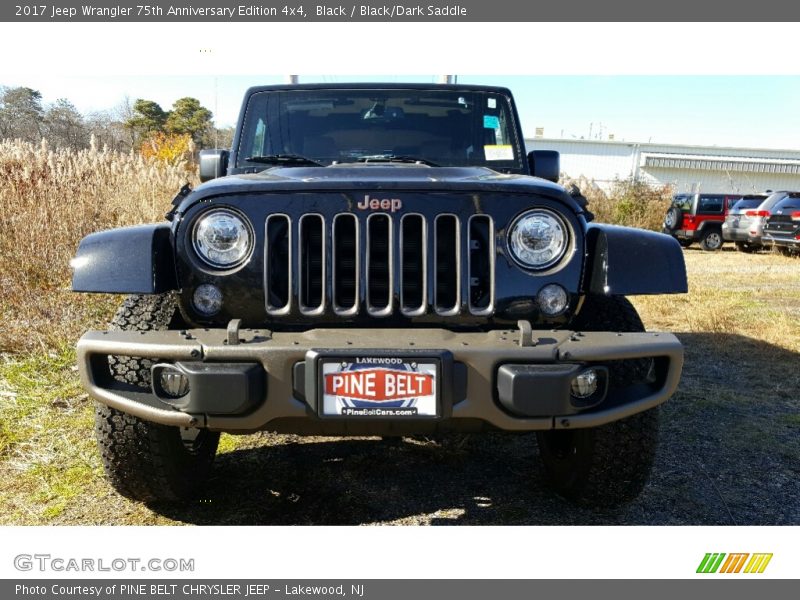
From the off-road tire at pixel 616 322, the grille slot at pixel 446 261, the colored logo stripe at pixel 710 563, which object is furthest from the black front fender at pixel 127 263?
the colored logo stripe at pixel 710 563

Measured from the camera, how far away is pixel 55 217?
612cm

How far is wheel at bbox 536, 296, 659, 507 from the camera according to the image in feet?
8.38

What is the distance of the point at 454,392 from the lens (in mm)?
2051

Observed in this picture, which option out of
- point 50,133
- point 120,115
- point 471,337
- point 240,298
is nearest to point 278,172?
point 240,298

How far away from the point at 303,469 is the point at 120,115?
3075cm

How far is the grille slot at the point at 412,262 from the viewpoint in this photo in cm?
229

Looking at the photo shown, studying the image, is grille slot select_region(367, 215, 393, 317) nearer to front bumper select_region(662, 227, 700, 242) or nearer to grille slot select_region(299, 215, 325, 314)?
grille slot select_region(299, 215, 325, 314)

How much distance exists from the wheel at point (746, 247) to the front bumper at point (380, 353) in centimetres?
1630

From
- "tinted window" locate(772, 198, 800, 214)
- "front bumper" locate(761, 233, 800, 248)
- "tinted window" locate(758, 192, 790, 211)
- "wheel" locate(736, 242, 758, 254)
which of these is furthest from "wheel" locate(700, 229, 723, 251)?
"tinted window" locate(772, 198, 800, 214)

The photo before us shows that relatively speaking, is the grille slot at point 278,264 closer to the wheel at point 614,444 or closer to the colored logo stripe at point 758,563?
the wheel at point 614,444

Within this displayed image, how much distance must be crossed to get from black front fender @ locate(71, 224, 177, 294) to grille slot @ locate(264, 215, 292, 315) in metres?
0.37

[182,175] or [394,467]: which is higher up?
[182,175]

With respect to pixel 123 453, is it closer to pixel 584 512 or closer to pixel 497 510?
pixel 497 510

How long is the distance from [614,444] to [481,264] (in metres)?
0.91
